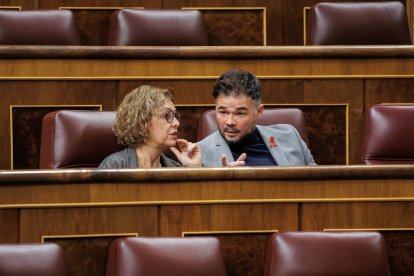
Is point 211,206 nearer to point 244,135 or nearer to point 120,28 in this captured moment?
point 244,135

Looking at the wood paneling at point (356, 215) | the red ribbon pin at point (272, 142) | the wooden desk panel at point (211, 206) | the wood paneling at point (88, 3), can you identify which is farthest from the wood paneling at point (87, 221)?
the wood paneling at point (88, 3)

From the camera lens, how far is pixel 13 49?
0.77 metres

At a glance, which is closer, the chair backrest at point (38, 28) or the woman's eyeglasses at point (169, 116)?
the woman's eyeglasses at point (169, 116)

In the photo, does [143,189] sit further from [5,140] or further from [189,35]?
[189,35]

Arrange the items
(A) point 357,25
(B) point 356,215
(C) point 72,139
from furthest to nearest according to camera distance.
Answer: (A) point 357,25, (C) point 72,139, (B) point 356,215

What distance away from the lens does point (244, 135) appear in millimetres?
755

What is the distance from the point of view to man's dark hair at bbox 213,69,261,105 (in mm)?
739

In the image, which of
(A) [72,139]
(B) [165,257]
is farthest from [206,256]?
(A) [72,139]

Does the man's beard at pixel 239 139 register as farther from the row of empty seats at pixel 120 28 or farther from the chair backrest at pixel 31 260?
the chair backrest at pixel 31 260

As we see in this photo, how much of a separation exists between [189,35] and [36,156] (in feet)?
0.72

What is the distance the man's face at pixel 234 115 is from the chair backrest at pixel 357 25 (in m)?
0.19

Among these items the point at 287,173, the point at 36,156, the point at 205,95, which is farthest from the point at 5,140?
the point at 287,173

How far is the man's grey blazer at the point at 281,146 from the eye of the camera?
29.2 inches

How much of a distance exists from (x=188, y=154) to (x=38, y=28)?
0.24 metres
